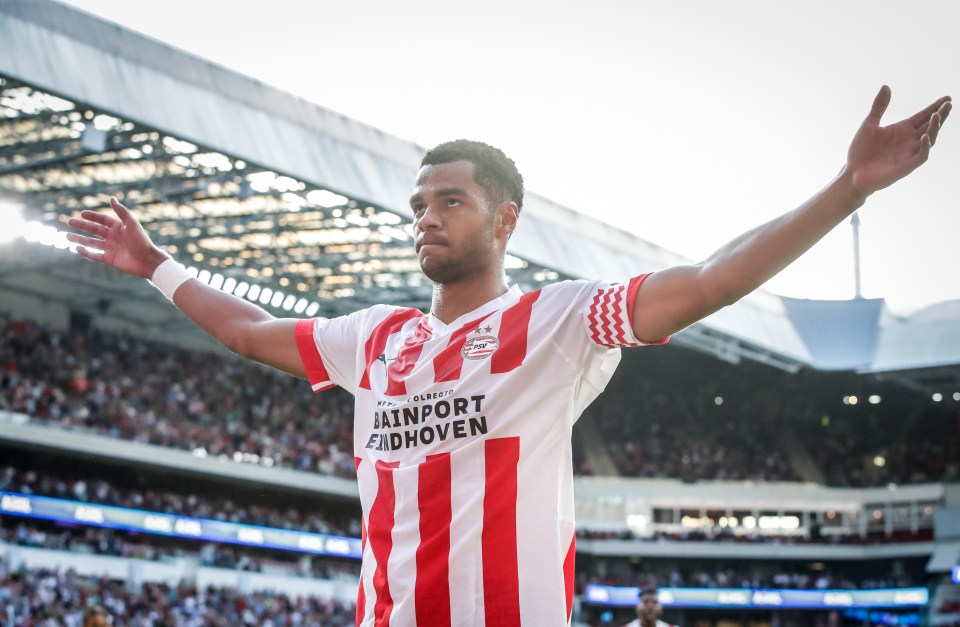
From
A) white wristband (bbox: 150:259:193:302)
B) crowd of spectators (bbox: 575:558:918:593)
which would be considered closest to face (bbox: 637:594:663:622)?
white wristband (bbox: 150:259:193:302)

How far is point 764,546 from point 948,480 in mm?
7785

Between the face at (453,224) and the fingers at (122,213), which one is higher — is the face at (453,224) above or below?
below

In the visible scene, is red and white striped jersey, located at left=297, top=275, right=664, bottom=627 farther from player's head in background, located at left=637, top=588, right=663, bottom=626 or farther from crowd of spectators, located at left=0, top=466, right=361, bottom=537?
crowd of spectators, located at left=0, top=466, right=361, bottom=537

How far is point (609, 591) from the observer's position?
130 feet

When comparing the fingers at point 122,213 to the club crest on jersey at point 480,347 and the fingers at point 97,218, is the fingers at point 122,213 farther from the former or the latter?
the club crest on jersey at point 480,347

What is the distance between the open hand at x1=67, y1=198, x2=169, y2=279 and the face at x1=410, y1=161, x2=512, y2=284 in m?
1.04

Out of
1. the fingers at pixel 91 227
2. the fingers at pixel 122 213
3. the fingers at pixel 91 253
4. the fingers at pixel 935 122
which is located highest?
the fingers at pixel 122 213

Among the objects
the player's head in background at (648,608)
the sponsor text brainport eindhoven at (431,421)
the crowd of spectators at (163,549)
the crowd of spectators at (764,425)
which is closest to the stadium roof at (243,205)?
the crowd of spectators at (764,425)

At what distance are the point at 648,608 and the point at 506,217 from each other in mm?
7250

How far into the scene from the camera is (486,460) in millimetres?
2752

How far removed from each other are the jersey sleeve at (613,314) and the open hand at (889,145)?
0.54 meters

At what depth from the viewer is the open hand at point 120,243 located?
3533 millimetres

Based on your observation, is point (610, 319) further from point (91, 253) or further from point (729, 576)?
point (729, 576)

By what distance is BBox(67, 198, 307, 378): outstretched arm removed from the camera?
3.32 meters
